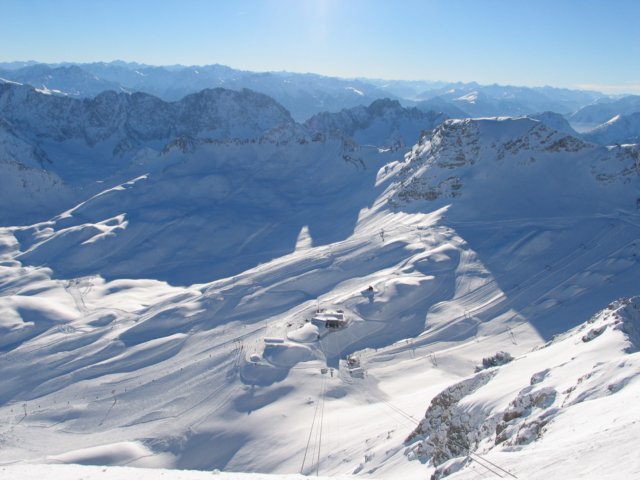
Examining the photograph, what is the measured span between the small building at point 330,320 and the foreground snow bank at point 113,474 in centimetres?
3376

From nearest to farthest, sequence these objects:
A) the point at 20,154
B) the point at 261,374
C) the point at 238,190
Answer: the point at 261,374 → the point at 238,190 → the point at 20,154

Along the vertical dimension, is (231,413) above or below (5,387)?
above

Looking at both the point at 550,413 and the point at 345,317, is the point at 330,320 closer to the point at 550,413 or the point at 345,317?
the point at 345,317

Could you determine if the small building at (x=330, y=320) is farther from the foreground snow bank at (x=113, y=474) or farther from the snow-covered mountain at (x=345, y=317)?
the foreground snow bank at (x=113, y=474)

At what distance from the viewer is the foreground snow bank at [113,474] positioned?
978 inches

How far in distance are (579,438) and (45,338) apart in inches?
2611

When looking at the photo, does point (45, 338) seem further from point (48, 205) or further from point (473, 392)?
point (48, 205)

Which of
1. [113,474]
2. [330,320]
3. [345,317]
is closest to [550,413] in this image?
[113,474]

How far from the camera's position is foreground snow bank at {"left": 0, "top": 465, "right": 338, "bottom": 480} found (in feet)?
81.5

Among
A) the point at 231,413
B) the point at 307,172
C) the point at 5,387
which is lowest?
the point at 5,387

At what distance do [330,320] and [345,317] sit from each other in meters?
2.48

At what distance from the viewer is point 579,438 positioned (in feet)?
63.9

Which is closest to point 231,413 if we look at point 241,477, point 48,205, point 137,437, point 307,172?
point 137,437

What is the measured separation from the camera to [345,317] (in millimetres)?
61594
